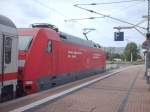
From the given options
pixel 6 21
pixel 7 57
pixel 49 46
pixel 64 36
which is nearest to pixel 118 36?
pixel 64 36

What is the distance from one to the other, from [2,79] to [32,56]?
152 inches

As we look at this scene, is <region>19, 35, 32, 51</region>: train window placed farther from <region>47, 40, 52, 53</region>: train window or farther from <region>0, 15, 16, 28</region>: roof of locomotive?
<region>0, 15, 16, 28</region>: roof of locomotive

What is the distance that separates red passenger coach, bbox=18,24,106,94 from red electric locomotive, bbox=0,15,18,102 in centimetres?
199

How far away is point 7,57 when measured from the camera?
1394cm

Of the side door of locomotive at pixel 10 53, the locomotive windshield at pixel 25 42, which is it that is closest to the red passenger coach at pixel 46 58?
the locomotive windshield at pixel 25 42

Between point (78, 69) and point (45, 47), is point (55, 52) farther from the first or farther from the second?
point (78, 69)

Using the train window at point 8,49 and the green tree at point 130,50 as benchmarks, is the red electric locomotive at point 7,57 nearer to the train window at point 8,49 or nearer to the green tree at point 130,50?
the train window at point 8,49

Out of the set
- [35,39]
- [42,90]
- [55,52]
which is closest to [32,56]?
[35,39]

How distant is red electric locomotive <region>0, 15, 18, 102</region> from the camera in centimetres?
1342

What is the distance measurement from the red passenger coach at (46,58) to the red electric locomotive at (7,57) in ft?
6.54

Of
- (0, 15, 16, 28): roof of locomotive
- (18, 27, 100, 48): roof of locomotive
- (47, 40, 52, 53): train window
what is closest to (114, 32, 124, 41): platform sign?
(18, 27, 100, 48): roof of locomotive

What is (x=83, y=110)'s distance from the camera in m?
13.1

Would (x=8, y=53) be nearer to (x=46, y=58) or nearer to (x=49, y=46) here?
(x=46, y=58)

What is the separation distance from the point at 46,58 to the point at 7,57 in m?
4.92
